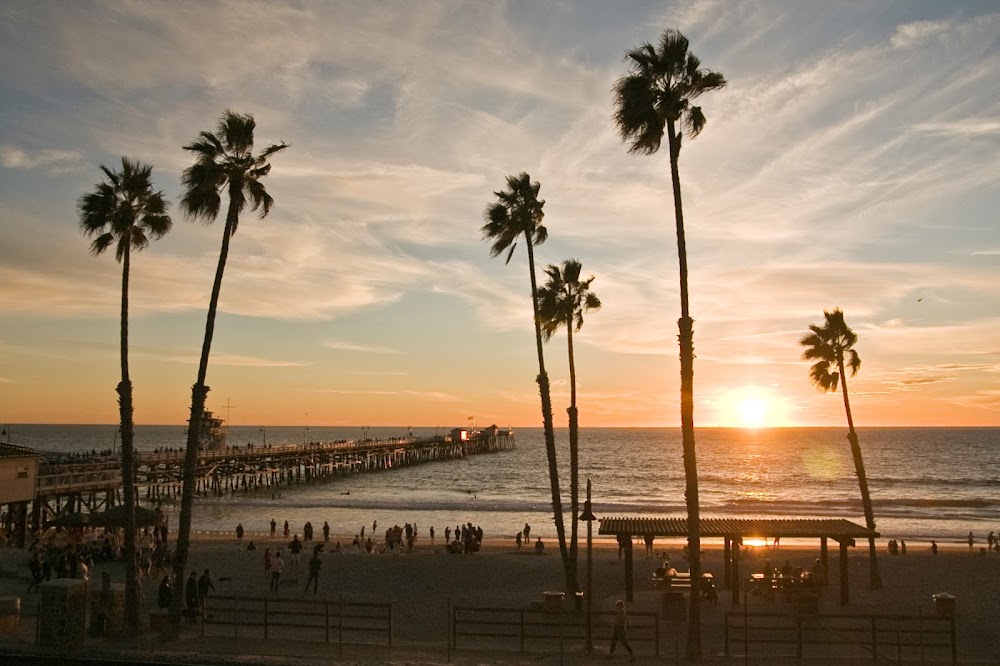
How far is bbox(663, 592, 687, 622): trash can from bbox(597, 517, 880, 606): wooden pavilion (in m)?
2.06

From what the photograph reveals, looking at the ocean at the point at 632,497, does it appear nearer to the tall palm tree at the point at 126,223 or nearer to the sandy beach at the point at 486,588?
the sandy beach at the point at 486,588

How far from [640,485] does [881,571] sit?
66.3 meters

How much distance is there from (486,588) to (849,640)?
14.1 m

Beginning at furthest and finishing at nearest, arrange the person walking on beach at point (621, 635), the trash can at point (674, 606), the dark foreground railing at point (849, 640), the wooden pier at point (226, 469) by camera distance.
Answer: the wooden pier at point (226, 469) < the trash can at point (674, 606) < the person walking on beach at point (621, 635) < the dark foreground railing at point (849, 640)

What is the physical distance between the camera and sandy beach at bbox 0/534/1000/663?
1536cm

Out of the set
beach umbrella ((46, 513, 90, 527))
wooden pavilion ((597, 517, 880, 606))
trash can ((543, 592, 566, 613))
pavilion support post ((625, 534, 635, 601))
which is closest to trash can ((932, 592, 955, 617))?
wooden pavilion ((597, 517, 880, 606))

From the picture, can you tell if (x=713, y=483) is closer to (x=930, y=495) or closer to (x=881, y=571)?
(x=930, y=495)

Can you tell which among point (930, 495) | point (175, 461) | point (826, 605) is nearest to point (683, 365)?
point (826, 605)

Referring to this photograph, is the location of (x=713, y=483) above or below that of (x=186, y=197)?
below

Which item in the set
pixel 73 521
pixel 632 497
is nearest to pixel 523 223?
pixel 73 521

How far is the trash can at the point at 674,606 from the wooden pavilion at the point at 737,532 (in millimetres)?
2056

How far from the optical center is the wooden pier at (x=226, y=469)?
46.1 meters

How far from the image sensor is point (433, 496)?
7938 centimetres

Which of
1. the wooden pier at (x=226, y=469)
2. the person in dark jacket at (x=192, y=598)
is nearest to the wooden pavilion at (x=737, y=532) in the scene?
the person in dark jacket at (x=192, y=598)
